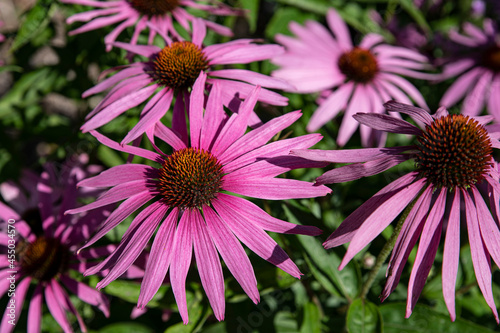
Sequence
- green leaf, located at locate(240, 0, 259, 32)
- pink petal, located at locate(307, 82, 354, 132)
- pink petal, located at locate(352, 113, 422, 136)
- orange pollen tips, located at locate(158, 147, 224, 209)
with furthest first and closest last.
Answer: green leaf, located at locate(240, 0, 259, 32) → pink petal, located at locate(307, 82, 354, 132) → orange pollen tips, located at locate(158, 147, 224, 209) → pink petal, located at locate(352, 113, 422, 136)

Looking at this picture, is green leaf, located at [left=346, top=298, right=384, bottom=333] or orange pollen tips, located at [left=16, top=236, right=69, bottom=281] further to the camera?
orange pollen tips, located at [left=16, top=236, right=69, bottom=281]

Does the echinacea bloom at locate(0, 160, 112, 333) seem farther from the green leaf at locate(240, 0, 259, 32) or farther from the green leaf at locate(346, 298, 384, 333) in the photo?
the green leaf at locate(240, 0, 259, 32)

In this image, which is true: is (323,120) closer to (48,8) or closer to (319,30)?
(319,30)

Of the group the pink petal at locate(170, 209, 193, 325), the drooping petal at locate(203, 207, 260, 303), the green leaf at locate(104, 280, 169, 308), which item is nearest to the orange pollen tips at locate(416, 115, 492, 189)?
the drooping petal at locate(203, 207, 260, 303)

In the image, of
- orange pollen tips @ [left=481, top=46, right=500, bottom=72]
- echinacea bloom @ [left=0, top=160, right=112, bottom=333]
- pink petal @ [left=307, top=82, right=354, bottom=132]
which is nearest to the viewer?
echinacea bloom @ [left=0, top=160, right=112, bottom=333]

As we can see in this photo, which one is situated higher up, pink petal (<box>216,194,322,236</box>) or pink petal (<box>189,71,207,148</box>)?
pink petal (<box>189,71,207,148</box>)

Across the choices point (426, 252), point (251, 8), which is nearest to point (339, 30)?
point (251, 8)

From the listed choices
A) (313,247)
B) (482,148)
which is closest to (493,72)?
(482,148)
